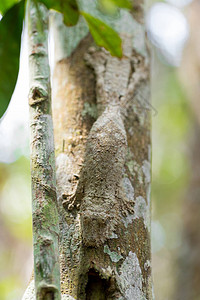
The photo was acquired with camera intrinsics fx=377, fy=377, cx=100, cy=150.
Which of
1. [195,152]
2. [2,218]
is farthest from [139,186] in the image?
[2,218]

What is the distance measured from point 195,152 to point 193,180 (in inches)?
28.1

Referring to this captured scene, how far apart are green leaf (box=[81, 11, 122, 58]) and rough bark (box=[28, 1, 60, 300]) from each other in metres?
0.31

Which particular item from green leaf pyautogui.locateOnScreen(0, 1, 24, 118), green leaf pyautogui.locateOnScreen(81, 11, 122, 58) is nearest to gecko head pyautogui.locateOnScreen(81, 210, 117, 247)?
green leaf pyautogui.locateOnScreen(0, 1, 24, 118)

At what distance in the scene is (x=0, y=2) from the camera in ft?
7.48

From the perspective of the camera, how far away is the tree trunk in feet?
6.63

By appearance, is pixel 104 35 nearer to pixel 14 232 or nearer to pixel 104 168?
pixel 104 168

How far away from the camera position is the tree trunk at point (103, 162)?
2.02m

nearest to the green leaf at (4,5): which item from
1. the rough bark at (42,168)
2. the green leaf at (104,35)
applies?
the rough bark at (42,168)

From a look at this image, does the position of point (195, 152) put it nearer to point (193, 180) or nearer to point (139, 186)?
point (193, 180)

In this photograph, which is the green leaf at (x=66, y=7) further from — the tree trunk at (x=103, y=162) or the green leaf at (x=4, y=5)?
the tree trunk at (x=103, y=162)

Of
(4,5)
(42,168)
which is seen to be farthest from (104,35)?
(42,168)

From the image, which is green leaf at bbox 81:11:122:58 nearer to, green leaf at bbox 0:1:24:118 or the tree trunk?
the tree trunk

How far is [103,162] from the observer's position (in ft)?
7.80

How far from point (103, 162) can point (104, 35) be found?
814mm
